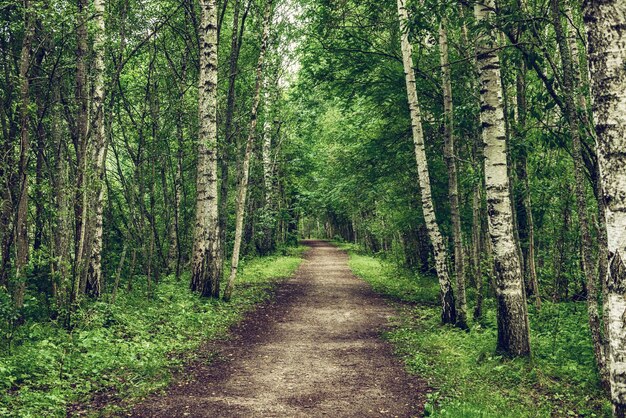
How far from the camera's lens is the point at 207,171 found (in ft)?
42.4

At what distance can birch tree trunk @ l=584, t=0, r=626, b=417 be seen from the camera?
336cm

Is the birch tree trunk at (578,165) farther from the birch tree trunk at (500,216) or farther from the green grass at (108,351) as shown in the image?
the green grass at (108,351)

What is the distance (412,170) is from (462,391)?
32.5 ft

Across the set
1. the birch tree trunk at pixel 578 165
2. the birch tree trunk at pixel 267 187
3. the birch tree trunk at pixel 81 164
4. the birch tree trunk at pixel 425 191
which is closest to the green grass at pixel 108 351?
the birch tree trunk at pixel 81 164

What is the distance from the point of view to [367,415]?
19.3ft

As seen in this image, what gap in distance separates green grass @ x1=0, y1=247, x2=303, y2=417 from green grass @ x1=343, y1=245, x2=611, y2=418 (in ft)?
12.8

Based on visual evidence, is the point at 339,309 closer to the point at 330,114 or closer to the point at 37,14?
the point at 37,14

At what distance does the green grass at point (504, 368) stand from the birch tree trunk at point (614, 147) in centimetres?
262

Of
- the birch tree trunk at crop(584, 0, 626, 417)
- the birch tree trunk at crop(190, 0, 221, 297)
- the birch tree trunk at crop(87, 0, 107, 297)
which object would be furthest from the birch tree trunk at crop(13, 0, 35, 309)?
the birch tree trunk at crop(584, 0, 626, 417)

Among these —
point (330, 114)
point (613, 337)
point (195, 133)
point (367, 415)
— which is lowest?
point (367, 415)

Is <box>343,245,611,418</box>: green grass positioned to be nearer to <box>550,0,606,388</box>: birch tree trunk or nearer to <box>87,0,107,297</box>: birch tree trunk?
<box>550,0,606,388</box>: birch tree trunk

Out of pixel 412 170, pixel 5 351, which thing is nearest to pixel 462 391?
pixel 5 351

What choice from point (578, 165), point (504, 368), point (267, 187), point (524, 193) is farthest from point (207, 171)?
point (267, 187)

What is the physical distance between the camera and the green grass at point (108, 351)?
19.2ft
